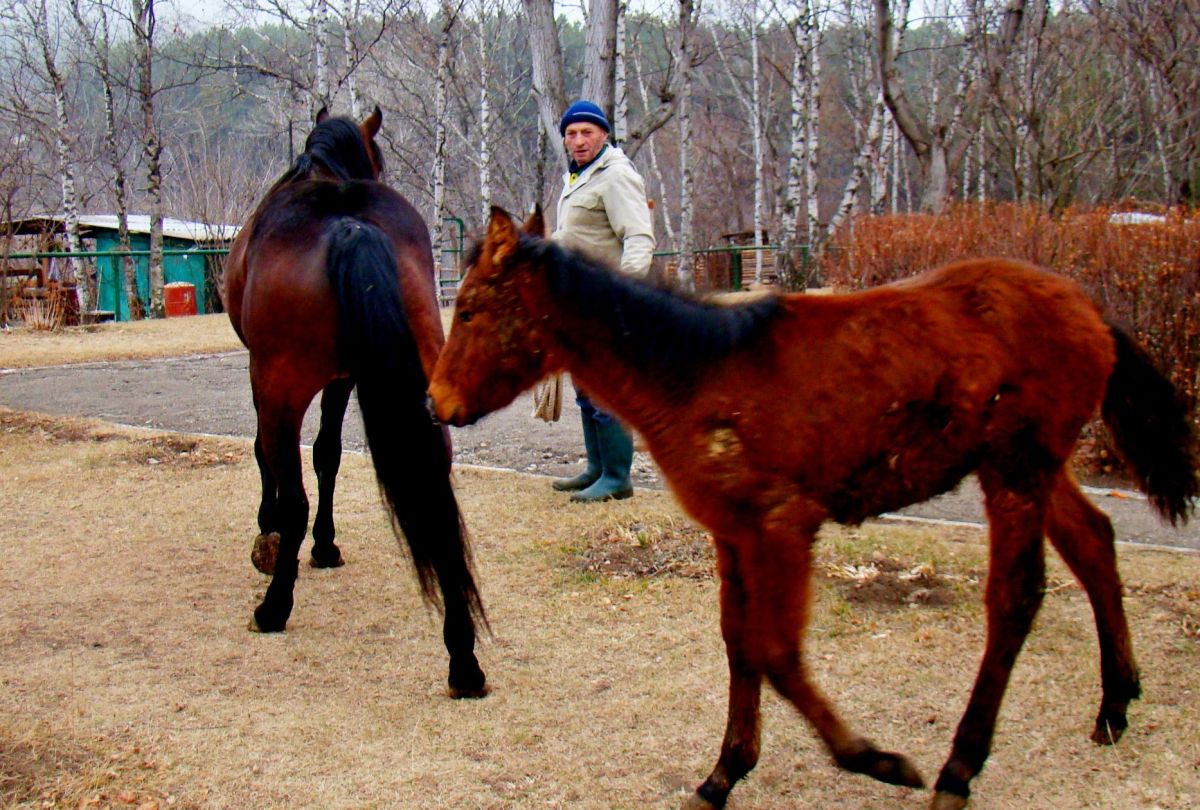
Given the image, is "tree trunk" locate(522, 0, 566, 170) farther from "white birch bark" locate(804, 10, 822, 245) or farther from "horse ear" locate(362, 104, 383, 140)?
"white birch bark" locate(804, 10, 822, 245)

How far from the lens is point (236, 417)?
10.0m

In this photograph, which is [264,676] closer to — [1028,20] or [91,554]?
[91,554]

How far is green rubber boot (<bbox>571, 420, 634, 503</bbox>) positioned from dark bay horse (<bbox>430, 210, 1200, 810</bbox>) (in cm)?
335

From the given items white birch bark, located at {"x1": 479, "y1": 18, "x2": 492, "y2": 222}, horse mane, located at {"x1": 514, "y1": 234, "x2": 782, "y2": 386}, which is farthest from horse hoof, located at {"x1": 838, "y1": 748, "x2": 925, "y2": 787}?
white birch bark, located at {"x1": 479, "y1": 18, "x2": 492, "y2": 222}

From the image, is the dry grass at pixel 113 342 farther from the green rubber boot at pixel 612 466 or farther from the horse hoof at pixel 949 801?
the horse hoof at pixel 949 801

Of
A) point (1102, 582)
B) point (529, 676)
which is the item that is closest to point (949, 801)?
point (1102, 582)

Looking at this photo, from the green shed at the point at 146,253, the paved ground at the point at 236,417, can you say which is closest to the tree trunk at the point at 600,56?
the paved ground at the point at 236,417

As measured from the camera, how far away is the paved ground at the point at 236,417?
19.8 feet

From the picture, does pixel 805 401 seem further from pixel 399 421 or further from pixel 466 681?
pixel 399 421

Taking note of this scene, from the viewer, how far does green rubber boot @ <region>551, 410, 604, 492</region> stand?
6.62 m

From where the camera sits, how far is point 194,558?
18.5 ft

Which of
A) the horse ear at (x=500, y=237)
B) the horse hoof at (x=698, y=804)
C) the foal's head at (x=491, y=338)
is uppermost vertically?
the horse ear at (x=500, y=237)

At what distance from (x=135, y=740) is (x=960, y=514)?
4.49m

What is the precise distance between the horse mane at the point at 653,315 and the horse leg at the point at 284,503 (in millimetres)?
2015
